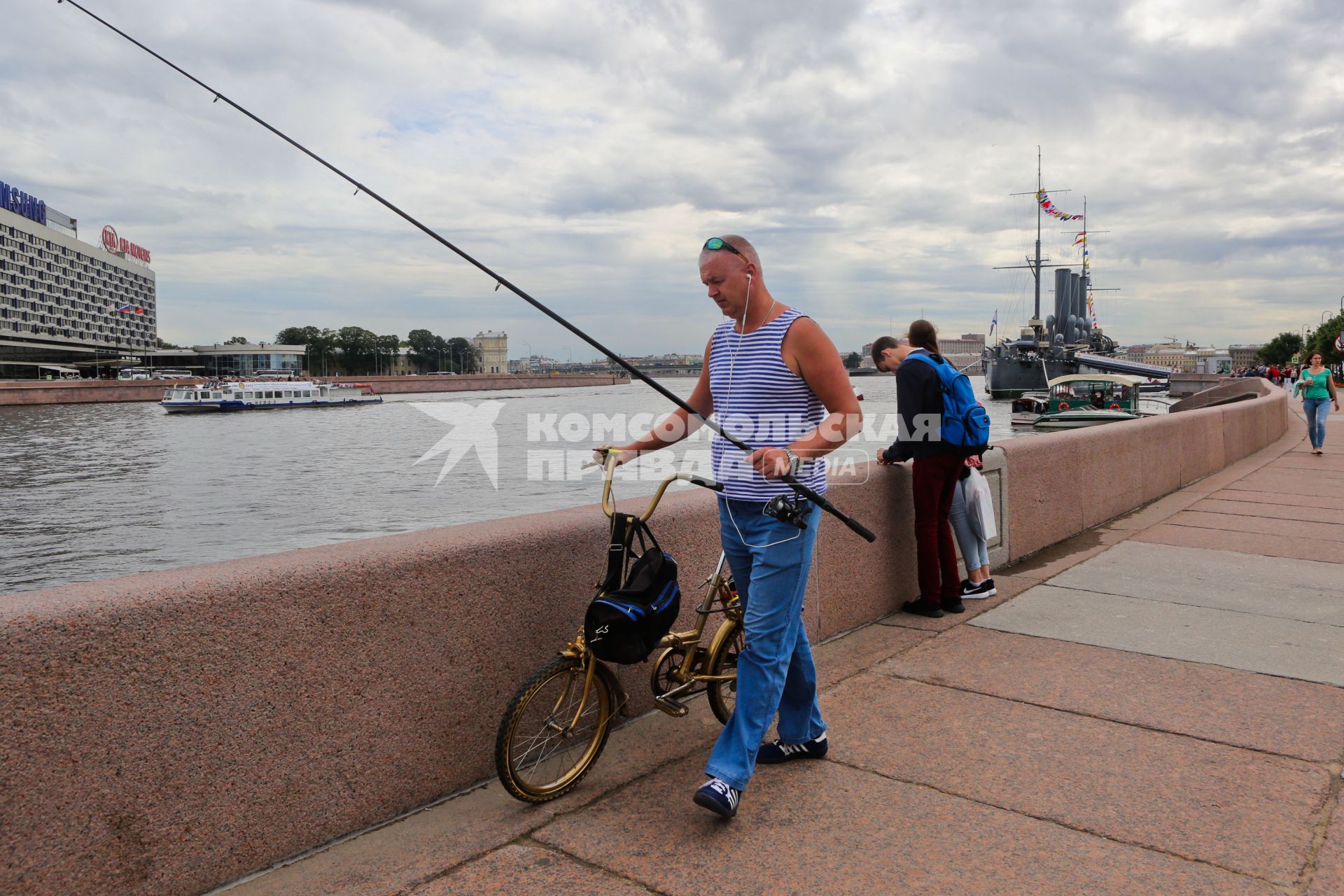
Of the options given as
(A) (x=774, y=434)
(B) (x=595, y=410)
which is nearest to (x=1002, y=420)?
(B) (x=595, y=410)

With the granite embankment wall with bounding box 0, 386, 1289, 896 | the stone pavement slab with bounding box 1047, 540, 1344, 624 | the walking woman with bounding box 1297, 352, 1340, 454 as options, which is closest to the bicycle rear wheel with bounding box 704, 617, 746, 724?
the granite embankment wall with bounding box 0, 386, 1289, 896

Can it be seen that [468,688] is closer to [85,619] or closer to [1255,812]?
[85,619]

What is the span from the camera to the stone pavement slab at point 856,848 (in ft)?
8.56

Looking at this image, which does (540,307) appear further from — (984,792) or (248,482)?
(248,482)

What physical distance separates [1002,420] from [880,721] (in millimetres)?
58199

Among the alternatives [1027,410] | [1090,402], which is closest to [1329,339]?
[1027,410]

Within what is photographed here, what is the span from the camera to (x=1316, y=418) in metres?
15.3

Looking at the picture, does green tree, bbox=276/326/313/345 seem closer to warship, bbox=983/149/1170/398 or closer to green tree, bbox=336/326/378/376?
green tree, bbox=336/326/378/376

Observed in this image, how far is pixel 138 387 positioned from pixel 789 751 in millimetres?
105548

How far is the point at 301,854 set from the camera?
277cm

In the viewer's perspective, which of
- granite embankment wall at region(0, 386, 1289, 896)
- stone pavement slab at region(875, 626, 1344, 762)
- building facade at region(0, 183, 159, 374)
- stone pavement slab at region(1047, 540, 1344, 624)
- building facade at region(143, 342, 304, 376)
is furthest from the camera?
building facade at region(143, 342, 304, 376)

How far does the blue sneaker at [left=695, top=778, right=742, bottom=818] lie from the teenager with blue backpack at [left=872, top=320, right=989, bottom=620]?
278 cm

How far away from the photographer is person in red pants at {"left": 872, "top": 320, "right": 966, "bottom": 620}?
17.5ft

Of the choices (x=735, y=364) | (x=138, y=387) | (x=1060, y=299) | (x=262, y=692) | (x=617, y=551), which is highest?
(x=1060, y=299)
